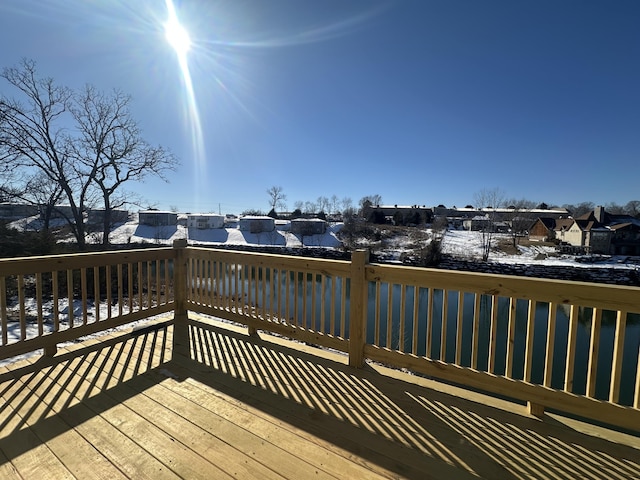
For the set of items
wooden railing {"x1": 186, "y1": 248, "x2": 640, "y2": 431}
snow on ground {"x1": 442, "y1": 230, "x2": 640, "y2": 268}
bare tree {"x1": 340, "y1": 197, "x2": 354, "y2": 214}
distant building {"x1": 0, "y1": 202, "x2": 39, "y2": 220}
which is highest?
bare tree {"x1": 340, "y1": 197, "x2": 354, "y2": 214}

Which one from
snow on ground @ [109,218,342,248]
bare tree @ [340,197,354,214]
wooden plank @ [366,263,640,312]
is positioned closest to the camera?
wooden plank @ [366,263,640,312]

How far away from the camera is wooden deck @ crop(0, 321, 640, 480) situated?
1453 millimetres

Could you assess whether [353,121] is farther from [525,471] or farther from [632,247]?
[632,247]

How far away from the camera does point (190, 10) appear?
4.97m

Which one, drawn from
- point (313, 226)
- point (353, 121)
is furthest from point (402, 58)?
point (313, 226)

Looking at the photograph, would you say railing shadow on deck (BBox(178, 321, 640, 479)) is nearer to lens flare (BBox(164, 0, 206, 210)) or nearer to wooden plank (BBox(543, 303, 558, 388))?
wooden plank (BBox(543, 303, 558, 388))

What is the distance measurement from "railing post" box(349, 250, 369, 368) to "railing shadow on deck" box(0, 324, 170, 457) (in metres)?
1.59

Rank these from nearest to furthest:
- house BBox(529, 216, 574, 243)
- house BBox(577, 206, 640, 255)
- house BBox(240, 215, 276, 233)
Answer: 1. house BBox(577, 206, 640, 255)
2. house BBox(529, 216, 574, 243)
3. house BBox(240, 215, 276, 233)

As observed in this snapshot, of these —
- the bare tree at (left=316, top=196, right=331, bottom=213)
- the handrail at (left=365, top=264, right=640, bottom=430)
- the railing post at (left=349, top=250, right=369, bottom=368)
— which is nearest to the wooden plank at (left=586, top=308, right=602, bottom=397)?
the handrail at (left=365, top=264, right=640, bottom=430)

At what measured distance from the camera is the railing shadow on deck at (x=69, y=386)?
1.70 m

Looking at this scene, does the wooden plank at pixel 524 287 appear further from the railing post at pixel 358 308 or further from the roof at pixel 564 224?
the roof at pixel 564 224

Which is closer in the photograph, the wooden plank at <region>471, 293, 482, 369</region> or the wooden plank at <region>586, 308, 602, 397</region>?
the wooden plank at <region>586, 308, 602, 397</region>

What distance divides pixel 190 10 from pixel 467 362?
383 inches

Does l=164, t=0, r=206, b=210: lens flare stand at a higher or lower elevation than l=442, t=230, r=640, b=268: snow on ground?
higher
